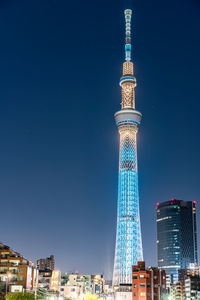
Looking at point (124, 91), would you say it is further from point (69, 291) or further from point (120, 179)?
point (69, 291)

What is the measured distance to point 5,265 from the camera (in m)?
68.2

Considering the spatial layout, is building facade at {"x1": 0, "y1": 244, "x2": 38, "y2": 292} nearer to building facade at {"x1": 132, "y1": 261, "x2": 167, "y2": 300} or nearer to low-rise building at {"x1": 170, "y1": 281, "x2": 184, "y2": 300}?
building facade at {"x1": 132, "y1": 261, "x2": 167, "y2": 300}

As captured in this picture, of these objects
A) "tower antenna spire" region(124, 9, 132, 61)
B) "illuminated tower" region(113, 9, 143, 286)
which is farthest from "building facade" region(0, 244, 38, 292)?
"tower antenna spire" region(124, 9, 132, 61)

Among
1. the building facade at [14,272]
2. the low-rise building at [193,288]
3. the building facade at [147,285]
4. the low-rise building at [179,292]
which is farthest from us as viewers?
the low-rise building at [179,292]

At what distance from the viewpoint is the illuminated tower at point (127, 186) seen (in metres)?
110

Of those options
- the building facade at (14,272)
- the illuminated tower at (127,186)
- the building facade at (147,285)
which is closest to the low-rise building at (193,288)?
the illuminated tower at (127,186)

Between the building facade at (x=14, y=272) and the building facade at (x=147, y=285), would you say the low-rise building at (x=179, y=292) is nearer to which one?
the building facade at (x=147, y=285)

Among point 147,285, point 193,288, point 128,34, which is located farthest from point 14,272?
point 128,34

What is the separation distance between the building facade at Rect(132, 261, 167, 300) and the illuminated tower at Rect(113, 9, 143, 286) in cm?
2762

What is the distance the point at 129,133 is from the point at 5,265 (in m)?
60.7

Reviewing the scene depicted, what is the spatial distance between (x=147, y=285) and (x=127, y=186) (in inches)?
1472

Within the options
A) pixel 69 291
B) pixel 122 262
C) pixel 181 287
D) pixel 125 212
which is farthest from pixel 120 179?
pixel 69 291

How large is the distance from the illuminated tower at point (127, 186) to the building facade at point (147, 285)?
2762 centimetres

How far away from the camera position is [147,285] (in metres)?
80.2
